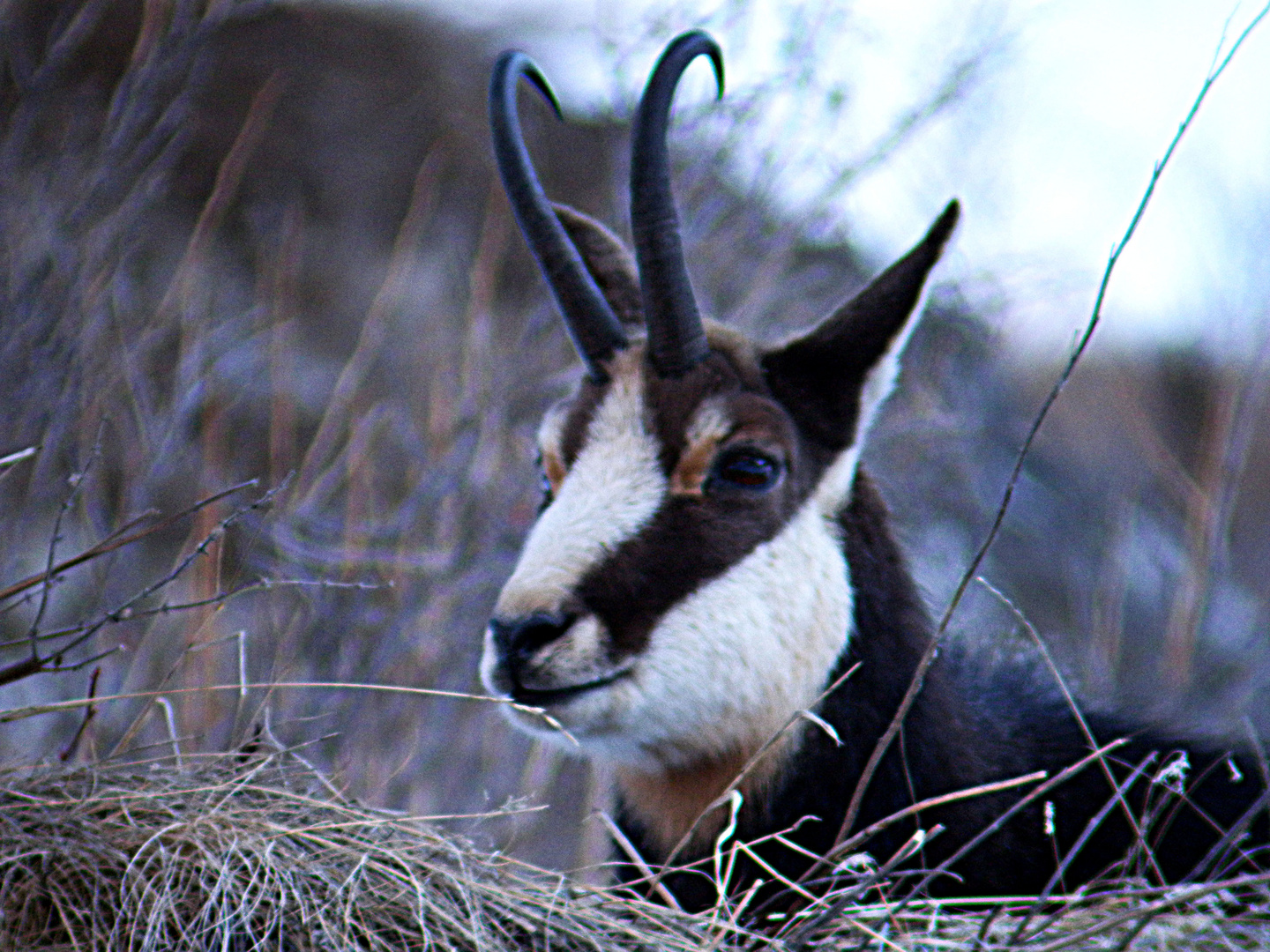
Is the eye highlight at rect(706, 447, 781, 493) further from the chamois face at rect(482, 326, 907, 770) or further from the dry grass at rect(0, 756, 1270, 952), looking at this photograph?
the dry grass at rect(0, 756, 1270, 952)

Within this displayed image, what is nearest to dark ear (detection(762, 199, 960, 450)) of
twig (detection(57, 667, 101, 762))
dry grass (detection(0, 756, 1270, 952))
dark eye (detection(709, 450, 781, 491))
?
dark eye (detection(709, 450, 781, 491))

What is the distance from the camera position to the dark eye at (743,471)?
118 inches

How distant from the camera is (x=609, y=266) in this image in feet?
12.1

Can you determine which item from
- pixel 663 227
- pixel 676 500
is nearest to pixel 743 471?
pixel 676 500

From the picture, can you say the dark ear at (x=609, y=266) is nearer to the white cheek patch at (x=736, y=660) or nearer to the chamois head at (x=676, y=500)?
the chamois head at (x=676, y=500)

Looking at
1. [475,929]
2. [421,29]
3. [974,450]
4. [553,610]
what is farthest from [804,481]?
[421,29]

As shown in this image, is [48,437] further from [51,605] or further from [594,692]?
[51,605]

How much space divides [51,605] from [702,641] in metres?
5.68

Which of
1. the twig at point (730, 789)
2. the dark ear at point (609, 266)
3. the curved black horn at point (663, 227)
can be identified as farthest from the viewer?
the dark ear at point (609, 266)

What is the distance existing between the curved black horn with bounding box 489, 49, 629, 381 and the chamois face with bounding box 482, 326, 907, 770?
15 cm

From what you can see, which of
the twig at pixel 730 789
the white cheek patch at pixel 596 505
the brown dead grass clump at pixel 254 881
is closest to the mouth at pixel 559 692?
the white cheek patch at pixel 596 505

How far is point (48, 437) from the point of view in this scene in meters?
3.94

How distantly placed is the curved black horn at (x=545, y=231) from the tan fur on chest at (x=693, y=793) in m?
1.05

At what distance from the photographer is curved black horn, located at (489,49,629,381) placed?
3.14m
